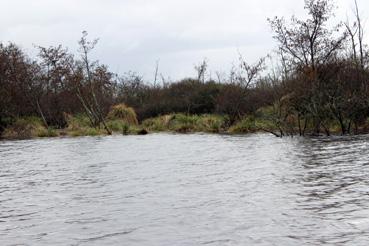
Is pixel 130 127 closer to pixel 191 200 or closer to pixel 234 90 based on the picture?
pixel 234 90

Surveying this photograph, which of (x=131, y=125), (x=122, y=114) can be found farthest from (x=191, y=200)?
(x=122, y=114)

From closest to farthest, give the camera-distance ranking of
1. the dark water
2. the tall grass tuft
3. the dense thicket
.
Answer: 1. the dark water
2. the dense thicket
3. the tall grass tuft

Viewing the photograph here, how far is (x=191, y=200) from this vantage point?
1044 cm

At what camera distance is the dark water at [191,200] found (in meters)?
7.74

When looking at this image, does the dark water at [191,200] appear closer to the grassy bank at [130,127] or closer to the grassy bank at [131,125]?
the grassy bank at [131,125]

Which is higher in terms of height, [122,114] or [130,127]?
[122,114]

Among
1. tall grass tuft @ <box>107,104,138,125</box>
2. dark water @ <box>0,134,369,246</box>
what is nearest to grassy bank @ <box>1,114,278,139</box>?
tall grass tuft @ <box>107,104,138,125</box>

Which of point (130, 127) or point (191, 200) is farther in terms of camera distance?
point (130, 127)

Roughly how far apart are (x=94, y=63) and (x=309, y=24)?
17553 mm

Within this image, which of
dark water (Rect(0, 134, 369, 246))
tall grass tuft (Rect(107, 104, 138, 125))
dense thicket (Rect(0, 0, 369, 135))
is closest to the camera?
dark water (Rect(0, 134, 369, 246))

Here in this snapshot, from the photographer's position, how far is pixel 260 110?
36.4m

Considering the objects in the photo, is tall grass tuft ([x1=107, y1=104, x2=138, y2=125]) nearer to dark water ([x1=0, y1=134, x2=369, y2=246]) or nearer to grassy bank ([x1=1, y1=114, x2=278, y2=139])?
grassy bank ([x1=1, y1=114, x2=278, y2=139])

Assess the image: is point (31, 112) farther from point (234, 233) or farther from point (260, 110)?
point (234, 233)

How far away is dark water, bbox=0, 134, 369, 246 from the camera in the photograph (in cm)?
774
